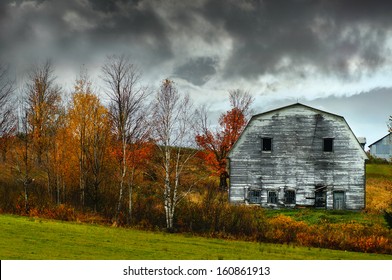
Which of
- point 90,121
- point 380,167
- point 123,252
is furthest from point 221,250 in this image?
point 380,167

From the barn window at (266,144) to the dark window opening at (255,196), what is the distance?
3604mm

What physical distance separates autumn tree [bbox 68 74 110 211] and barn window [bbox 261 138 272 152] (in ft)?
43.2

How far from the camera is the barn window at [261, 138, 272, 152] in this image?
38.4m

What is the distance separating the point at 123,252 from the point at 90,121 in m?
23.6

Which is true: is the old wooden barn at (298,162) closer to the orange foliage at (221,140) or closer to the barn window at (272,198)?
the barn window at (272,198)

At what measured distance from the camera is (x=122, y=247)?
1755 cm

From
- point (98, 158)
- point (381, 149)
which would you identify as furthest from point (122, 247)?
point (381, 149)

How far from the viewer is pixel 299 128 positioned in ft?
125

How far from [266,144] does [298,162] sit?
121 inches

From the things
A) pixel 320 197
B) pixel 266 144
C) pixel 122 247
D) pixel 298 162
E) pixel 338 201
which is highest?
pixel 266 144

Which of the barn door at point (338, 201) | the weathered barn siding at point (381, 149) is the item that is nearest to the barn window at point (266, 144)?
the barn door at point (338, 201)

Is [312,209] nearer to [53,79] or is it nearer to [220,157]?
[220,157]

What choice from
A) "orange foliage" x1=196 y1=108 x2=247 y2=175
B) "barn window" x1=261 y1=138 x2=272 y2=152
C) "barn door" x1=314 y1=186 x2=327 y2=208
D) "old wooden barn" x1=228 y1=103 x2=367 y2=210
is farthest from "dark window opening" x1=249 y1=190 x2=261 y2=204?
"orange foliage" x1=196 y1=108 x2=247 y2=175

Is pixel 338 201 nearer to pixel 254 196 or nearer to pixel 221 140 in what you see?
pixel 254 196
